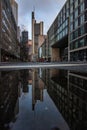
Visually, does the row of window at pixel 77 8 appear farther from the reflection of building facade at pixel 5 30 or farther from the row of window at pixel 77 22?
the reflection of building facade at pixel 5 30

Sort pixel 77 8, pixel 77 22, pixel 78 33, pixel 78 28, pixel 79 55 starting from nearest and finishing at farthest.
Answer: pixel 78 28 < pixel 78 33 < pixel 79 55 < pixel 77 8 < pixel 77 22

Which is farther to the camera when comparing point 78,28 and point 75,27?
point 75,27

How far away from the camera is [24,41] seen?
332ft

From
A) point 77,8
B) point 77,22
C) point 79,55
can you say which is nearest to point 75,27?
point 77,22

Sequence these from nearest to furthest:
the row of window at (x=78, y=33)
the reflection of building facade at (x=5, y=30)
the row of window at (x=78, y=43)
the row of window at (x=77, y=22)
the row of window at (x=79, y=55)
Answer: the row of window at (x=78, y=43) < the row of window at (x=79, y=55) < the row of window at (x=78, y=33) < the row of window at (x=77, y=22) < the reflection of building facade at (x=5, y=30)

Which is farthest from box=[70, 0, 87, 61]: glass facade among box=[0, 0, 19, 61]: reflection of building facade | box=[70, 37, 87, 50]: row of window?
box=[0, 0, 19, 61]: reflection of building facade

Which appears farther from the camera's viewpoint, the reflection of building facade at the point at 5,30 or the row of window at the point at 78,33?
the reflection of building facade at the point at 5,30

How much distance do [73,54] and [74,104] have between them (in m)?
85.8

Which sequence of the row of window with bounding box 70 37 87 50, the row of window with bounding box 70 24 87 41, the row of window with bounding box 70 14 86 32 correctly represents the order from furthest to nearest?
1. the row of window with bounding box 70 14 86 32
2. the row of window with bounding box 70 24 87 41
3. the row of window with bounding box 70 37 87 50

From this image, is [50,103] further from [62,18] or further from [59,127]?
[62,18]

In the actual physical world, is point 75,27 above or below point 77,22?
below

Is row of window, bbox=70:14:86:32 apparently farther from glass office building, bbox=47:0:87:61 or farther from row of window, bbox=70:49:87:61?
row of window, bbox=70:49:87:61

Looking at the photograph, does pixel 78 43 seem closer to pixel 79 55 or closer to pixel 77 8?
pixel 79 55

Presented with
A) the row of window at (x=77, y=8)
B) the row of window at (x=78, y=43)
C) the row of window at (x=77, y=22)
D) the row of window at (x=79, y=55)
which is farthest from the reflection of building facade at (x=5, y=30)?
the row of window at (x=79, y=55)
